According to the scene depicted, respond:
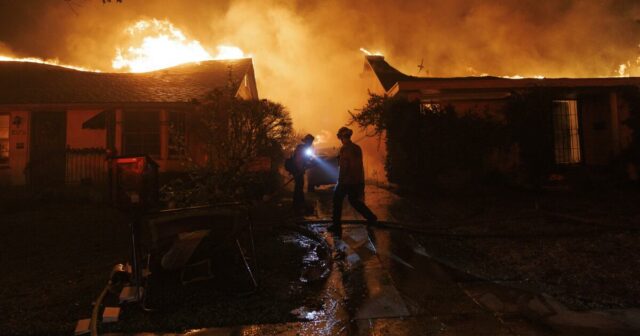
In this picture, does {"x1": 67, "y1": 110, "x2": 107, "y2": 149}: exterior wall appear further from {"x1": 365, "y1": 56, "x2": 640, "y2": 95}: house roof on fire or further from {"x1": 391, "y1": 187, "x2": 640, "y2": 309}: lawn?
{"x1": 391, "y1": 187, "x2": 640, "y2": 309}: lawn

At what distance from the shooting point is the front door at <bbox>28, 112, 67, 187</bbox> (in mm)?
11578

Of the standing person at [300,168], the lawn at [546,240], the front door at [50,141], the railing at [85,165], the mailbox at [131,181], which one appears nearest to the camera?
the lawn at [546,240]

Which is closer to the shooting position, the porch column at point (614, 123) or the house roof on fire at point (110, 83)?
the porch column at point (614, 123)

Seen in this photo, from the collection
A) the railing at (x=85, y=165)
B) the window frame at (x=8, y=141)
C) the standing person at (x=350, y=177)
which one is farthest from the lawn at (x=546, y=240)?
the window frame at (x=8, y=141)

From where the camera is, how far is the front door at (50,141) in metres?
11.6

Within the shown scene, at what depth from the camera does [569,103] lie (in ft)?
33.5

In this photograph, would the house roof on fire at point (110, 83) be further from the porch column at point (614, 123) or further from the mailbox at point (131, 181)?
the porch column at point (614, 123)

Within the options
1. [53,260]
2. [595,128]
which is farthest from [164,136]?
[595,128]

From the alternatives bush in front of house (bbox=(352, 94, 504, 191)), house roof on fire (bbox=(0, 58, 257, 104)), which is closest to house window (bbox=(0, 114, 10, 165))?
house roof on fire (bbox=(0, 58, 257, 104))

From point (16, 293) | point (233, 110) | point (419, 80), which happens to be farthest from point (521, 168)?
point (16, 293)

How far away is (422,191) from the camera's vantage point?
8.09 metres

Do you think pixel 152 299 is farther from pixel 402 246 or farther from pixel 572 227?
pixel 572 227

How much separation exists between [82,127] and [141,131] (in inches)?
76.2

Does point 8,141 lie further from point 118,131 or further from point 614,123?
point 614,123
